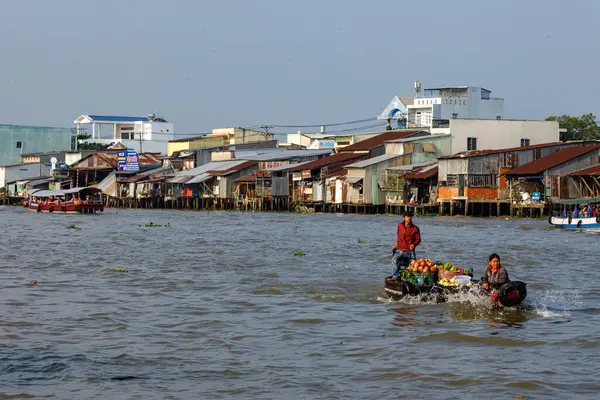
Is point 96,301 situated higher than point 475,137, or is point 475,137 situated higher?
point 475,137

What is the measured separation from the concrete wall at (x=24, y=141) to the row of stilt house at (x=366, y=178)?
13.7m

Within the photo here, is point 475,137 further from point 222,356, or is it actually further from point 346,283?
point 222,356

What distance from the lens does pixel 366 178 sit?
2232 inches

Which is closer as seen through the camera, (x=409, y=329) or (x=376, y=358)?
(x=376, y=358)

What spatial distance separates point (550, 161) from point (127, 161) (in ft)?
144

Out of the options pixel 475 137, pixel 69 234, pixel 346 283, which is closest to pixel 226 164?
pixel 475 137

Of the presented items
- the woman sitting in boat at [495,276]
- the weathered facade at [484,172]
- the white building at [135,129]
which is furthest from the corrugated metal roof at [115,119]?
the woman sitting in boat at [495,276]

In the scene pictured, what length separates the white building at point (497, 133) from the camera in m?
59.9

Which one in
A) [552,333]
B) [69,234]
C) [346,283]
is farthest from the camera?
[69,234]

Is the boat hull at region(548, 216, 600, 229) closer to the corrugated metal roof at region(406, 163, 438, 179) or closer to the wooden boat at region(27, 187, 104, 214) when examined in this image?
the corrugated metal roof at region(406, 163, 438, 179)

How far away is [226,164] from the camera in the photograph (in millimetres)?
74750

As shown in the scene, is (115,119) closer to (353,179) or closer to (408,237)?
(353,179)

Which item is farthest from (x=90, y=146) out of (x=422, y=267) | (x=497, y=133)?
(x=422, y=267)

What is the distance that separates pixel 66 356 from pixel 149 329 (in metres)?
2.06
